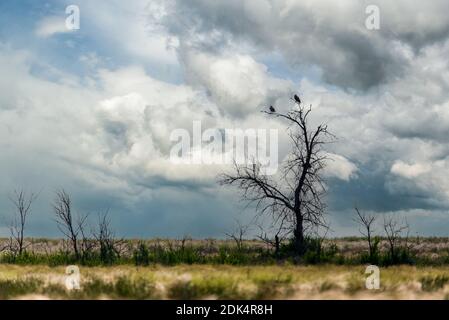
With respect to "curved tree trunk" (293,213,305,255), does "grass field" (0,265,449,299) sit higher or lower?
lower

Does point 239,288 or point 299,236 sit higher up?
point 299,236

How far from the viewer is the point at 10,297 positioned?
1191 centimetres

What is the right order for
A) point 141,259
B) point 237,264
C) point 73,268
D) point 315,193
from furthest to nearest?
point 315,193 → point 141,259 → point 237,264 → point 73,268

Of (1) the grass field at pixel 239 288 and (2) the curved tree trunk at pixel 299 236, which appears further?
(2) the curved tree trunk at pixel 299 236

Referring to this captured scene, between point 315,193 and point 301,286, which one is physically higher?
point 315,193

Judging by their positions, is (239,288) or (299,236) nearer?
(239,288)

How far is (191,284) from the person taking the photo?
1157 centimetres

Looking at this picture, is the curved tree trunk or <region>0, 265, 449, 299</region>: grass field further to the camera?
the curved tree trunk

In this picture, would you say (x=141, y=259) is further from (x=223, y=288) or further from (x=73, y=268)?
(x=223, y=288)

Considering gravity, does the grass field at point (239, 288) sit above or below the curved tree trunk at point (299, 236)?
below

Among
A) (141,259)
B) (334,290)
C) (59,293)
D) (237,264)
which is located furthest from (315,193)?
(59,293)
